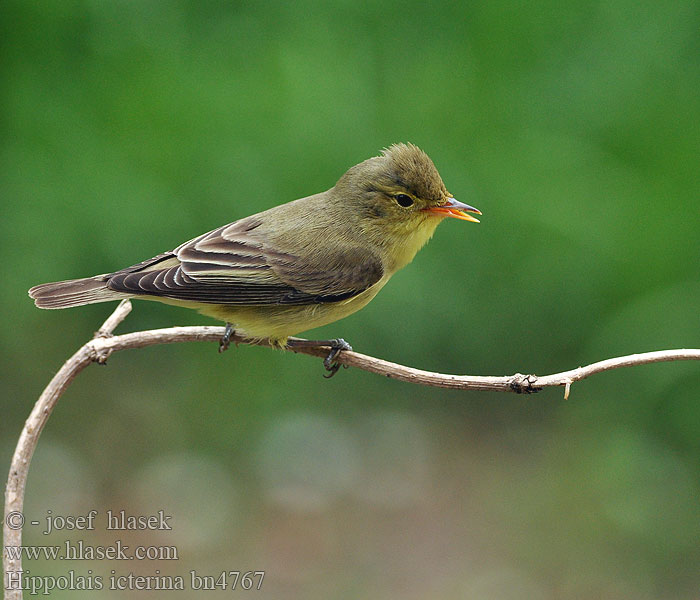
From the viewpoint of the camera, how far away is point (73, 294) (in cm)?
407

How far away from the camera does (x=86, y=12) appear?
623 cm

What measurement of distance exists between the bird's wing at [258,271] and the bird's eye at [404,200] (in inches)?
11.0

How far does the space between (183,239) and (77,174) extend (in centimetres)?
84

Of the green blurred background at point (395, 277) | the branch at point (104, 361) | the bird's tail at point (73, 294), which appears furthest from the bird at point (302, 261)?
the green blurred background at point (395, 277)

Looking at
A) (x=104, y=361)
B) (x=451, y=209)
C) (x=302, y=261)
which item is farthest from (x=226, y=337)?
(x=451, y=209)

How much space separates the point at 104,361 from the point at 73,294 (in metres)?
1.07

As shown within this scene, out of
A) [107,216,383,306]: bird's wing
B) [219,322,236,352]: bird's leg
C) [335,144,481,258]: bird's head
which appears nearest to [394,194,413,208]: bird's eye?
[335,144,481,258]: bird's head

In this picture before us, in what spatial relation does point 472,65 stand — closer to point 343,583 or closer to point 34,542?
point 343,583

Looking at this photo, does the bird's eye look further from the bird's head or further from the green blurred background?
the green blurred background

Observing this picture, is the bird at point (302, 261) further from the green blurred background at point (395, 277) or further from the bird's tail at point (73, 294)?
the green blurred background at point (395, 277)

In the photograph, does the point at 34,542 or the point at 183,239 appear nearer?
the point at 34,542

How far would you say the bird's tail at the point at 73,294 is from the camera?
157 inches

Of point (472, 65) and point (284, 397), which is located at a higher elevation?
point (472, 65)

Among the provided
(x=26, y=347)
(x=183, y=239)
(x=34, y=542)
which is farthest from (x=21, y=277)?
(x=34, y=542)
